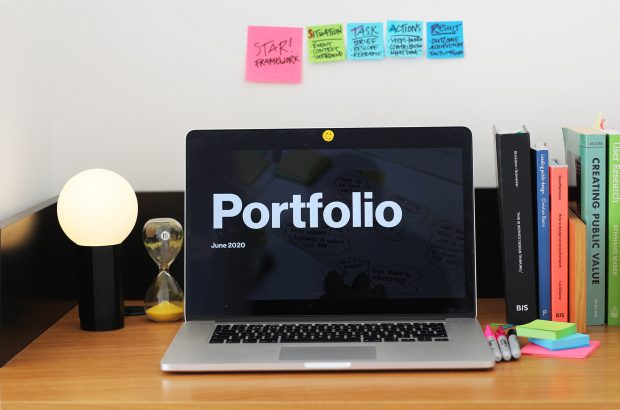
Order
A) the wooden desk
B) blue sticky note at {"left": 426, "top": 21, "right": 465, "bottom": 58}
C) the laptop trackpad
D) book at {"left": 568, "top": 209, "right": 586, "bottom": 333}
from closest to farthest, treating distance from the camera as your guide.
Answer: the wooden desk < the laptop trackpad < book at {"left": 568, "top": 209, "right": 586, "bottom": 333} < blue sticky note at {"left": 426, "top": 21, "right": 465, "bottom": 58}

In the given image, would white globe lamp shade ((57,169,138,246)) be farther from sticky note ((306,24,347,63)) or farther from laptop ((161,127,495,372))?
sticky note ((306,24,347,63))

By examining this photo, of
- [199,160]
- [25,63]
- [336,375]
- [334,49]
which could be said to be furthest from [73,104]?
[336,375]

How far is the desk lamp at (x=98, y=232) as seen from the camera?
1.31m

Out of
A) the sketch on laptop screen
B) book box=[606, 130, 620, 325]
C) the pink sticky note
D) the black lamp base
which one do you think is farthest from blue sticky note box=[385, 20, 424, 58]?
the black lamp base

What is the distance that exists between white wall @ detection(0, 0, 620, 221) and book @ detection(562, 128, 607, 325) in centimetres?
22

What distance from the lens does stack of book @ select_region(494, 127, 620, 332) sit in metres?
1.31

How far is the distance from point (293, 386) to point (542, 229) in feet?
1.58

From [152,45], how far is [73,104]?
18cm

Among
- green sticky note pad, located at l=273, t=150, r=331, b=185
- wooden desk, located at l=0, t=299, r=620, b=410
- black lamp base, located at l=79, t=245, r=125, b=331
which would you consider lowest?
wooden desk, located at l=0, t=299, r=620, b=410

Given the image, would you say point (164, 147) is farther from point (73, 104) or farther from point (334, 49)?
point (334, 49)

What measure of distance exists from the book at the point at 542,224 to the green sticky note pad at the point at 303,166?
32 cm

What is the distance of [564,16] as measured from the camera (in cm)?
153

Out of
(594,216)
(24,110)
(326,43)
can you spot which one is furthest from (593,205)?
(24,110)

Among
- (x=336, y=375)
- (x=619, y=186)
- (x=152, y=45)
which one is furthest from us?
(x=152, y=45)
